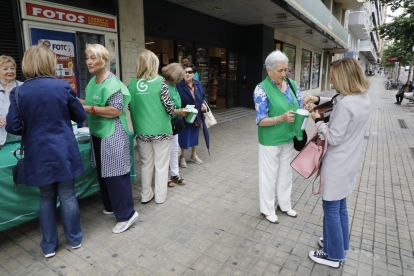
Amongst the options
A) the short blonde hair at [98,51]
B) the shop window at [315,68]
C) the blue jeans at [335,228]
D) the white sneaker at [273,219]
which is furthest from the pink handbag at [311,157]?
the shop window at [315,68]

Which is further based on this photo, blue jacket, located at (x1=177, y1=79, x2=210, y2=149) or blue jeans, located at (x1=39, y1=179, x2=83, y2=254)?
blue jacket, located at (x1=177, y1=79, x2=210, y2=149)

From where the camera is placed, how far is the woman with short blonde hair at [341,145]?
225 cm

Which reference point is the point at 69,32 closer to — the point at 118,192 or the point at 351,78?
the point at 118,192

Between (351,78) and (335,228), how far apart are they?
1290 mm

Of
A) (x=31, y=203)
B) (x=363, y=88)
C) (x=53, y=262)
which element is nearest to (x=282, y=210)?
(x=363, y=88)

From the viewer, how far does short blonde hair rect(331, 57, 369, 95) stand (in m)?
2.27

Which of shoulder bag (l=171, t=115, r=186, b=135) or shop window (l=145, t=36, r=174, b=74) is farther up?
shop window (l=145, t=36, r=174, b=74)

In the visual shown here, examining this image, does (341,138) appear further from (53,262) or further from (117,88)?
(53,262)

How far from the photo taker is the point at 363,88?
2268 millimetres

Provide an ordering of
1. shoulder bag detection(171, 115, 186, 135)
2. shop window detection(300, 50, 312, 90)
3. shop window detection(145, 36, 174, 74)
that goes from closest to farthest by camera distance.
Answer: shoulder bag detection(171, 115, 186, 135), shop window detection(145, 36, 174, 74), shop window detection(300, 50, 312, 90)

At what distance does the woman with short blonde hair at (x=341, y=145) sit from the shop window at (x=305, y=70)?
666 inches

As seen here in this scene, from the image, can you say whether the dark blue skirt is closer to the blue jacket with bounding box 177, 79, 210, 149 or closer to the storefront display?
the blue jacket with bounding box 177, 79, 210, 149

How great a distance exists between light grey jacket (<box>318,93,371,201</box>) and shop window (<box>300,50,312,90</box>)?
17.0 meters

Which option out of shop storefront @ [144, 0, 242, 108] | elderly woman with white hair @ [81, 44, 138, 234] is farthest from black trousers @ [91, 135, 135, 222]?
shop storefront @ [144, 0, 242, 108]
